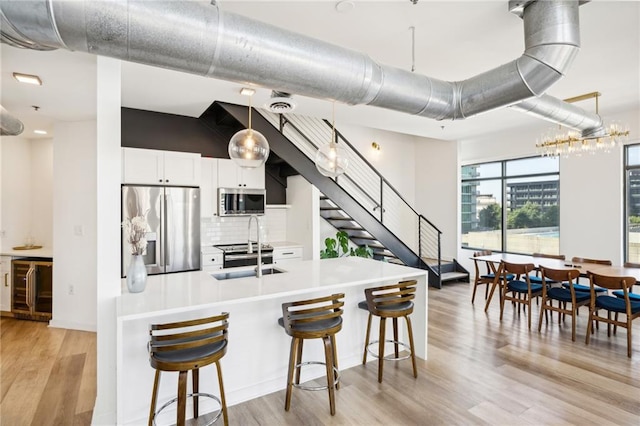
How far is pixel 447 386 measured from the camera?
3.06 meters

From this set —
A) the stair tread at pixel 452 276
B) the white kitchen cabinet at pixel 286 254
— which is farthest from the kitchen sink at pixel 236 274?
the stair tread at pixel 452 276

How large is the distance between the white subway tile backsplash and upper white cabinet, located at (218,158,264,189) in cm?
60

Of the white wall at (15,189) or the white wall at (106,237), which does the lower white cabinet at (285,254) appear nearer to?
Answer: the white wall at (106,237)

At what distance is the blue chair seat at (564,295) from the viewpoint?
4.27 metres

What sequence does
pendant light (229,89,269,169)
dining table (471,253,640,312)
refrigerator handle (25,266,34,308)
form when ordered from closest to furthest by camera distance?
pendant light (229,89,269,169)
dining table (471,253,640,312)
refrigerator handle (25,266,34,308)

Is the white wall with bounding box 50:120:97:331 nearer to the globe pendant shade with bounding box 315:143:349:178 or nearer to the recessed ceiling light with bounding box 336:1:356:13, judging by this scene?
the globe pendant shade with bounding box 315:143:349:178

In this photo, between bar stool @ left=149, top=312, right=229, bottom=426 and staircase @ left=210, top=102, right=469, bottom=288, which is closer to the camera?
bar stool @ left=149, top=312, right=229, bottom=426

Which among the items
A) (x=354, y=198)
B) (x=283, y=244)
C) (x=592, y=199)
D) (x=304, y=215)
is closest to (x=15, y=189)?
(x=283, y=244)

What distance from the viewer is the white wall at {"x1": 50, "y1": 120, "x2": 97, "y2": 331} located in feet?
15.4

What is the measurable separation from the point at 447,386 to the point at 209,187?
13.8 ft

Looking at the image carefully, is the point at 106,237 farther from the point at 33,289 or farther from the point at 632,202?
the point at 632,202

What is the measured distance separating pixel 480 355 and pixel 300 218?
3.35m

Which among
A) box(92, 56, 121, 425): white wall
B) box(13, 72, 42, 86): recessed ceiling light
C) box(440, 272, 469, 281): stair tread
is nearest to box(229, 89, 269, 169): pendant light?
box(92, 56, 121, 425): white wall

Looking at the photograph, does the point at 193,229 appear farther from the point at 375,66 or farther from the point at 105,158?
the point at 375,66
